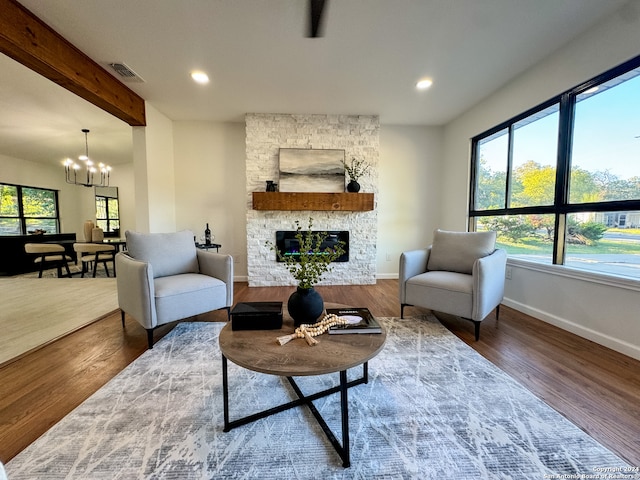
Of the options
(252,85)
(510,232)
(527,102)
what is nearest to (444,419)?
(510,232)

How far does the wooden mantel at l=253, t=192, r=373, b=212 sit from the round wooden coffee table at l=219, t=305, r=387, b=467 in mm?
2575

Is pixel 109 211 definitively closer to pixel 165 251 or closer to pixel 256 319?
pixel 165 251

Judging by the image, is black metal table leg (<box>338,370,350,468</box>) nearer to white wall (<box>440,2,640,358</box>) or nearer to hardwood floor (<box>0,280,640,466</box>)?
hardwood floor (<box>0,280,640,466</box>)

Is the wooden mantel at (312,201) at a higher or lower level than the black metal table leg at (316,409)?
higher

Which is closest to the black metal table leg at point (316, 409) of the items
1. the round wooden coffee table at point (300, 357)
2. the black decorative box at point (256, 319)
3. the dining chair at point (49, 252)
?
the round wooden coffee table at point (300, 357)

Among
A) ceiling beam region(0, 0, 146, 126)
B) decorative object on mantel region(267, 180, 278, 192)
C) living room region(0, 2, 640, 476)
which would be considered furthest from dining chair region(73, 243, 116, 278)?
decorative object on mantel region(267, 180, 278, 192)

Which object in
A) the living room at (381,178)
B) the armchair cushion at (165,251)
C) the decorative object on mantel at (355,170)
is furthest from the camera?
the decorative object on mantel at (355,170)

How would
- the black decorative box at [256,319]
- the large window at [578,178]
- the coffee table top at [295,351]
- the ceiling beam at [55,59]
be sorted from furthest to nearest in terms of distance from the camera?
the large window at [578,178]
the ceiling beam at [55,59]
the black decorative box at [256,319]
the coffee table top at [295,351]

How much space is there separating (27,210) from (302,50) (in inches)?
297

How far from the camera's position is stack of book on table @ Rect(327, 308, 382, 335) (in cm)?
133

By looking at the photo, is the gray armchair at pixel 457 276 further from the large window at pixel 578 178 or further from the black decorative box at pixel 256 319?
the black decorative box at pixel 256 319

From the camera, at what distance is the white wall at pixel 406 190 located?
14.2 ft

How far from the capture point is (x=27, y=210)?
19.4ft

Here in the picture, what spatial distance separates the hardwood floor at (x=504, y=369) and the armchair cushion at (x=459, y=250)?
0.55 metres
